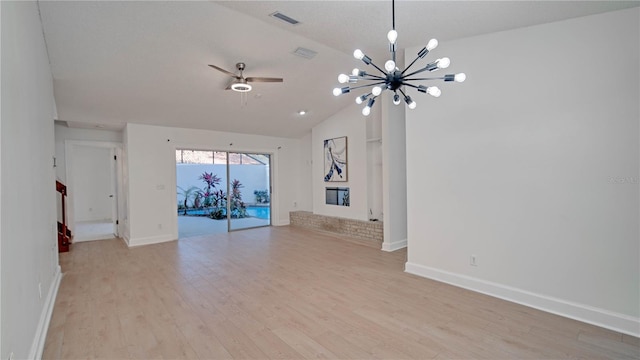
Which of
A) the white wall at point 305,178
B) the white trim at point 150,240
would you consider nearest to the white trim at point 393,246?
the white wall at point 305,178

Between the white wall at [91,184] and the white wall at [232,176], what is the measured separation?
3.49 metres

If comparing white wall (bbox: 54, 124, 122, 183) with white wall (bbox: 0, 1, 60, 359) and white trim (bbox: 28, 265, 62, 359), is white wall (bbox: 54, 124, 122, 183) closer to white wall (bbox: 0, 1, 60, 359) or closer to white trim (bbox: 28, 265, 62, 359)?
white trim (bbox: 28, 265, 62, 359)

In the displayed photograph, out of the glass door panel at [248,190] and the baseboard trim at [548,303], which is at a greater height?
the glass door panel at [248,190]

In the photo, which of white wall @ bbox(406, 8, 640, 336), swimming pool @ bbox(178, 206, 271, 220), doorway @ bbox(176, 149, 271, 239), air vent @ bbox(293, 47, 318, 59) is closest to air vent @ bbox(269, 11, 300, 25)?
air vent @ bbox(293, 47, 318, 59)

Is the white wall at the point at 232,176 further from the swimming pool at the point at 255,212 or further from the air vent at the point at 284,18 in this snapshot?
the air vent at the point at 284,18

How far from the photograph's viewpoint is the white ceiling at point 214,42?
3.00m

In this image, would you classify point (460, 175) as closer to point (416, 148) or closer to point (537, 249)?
point (416, 148)

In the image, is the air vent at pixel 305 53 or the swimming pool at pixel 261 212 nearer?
the air vent at pixel 305 53

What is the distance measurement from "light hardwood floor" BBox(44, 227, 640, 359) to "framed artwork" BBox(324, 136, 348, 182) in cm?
286

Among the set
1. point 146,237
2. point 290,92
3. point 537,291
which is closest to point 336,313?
point 537,291

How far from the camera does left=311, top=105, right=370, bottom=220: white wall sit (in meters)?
6.73

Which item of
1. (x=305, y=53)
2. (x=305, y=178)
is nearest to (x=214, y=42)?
(x=305, y=53)

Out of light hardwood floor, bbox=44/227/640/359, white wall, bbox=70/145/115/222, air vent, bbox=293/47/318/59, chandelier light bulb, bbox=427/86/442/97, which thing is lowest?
light hardwood floor, bbox=44/227/640/359

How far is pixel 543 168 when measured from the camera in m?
3.06
